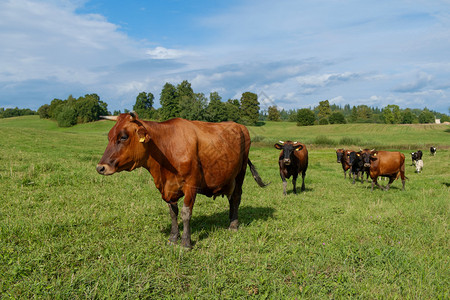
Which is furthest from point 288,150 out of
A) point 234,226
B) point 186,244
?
point 186,244

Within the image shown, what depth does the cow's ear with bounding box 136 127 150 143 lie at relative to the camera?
14.4 feet

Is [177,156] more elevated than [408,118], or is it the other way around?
[408,118]

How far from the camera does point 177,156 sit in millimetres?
4906

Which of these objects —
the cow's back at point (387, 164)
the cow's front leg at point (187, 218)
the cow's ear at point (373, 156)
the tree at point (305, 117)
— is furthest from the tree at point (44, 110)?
the cow's front leg at point (187, 218)

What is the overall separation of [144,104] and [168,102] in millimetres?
24145

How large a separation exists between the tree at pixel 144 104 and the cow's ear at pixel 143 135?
3519 inches

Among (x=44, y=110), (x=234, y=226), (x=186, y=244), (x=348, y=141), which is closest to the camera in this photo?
(x=186, y=244)

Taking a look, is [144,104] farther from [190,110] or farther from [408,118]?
[408,118]

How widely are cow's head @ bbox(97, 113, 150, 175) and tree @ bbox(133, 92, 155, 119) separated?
293ft

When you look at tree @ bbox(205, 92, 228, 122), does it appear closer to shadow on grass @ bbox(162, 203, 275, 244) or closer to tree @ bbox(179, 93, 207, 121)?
tree @ bbox(179, 93, 207, 121)

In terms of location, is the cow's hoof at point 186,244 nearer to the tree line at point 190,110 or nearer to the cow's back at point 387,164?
the cow's back at point 387,164

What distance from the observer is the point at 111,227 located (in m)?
5.64

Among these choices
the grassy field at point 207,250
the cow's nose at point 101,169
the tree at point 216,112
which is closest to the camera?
the grassy field at point 207,250

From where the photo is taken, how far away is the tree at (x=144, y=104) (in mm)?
92500
